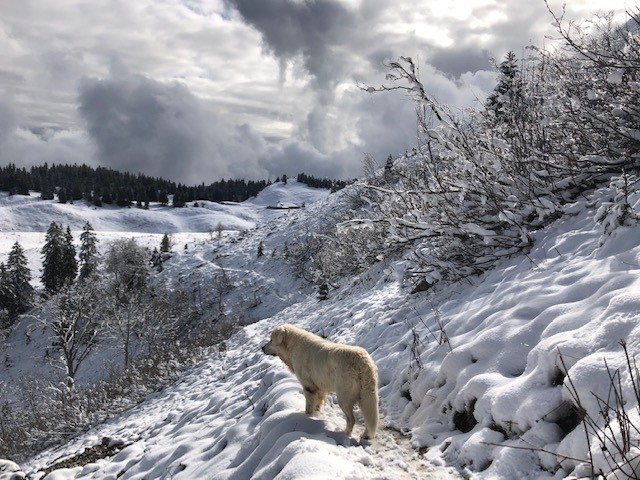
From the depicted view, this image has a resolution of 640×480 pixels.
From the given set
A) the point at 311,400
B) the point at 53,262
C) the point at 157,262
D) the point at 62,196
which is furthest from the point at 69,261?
the point at 62,196

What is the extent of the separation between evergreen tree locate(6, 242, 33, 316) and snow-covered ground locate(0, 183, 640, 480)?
6525cm

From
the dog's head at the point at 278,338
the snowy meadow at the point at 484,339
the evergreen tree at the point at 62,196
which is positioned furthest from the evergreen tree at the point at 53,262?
the evergreen tree at the point at 62,196

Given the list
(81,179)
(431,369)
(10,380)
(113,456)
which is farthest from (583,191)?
(81,179)

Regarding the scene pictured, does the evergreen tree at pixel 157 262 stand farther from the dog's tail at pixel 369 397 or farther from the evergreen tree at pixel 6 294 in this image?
the dog's tail at pixel 369 397

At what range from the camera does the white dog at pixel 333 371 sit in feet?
15.5

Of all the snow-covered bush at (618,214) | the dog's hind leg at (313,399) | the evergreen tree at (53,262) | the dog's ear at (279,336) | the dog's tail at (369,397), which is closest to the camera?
the dog's tail at (369,397)

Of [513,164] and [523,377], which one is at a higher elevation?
[513,164]

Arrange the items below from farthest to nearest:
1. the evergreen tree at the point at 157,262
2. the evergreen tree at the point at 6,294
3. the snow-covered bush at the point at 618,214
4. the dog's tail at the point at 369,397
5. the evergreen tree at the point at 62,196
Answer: the evergreen tree at the point at 62,196
the evergreen tree at the point at 157,262
the evergreen tree at the point at 6,294
the snow-covered bush at the point at 618,214
the dog's tail at the point at 369,397

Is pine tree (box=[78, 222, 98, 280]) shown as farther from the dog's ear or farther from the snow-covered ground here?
the dog's ear

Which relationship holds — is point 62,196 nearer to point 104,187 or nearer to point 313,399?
point 104,187

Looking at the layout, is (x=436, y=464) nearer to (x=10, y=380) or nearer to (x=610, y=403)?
(x=610, y=403)

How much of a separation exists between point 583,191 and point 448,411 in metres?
4.62

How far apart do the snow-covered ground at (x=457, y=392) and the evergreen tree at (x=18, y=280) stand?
65.2 meters

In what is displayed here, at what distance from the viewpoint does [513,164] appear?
7.32 meters
